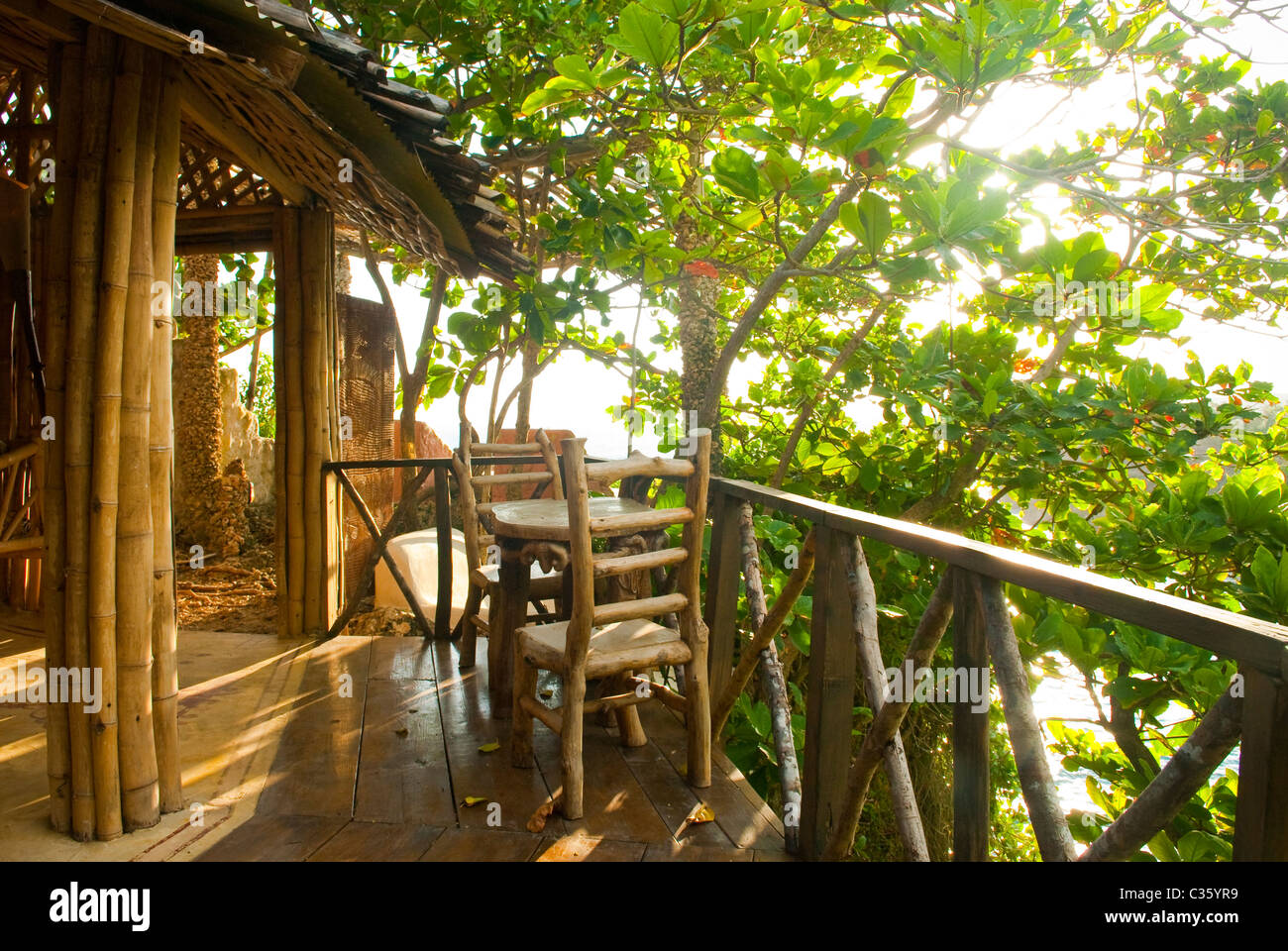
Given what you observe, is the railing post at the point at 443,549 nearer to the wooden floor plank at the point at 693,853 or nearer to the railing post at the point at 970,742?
the wooden floor plank at the point at 693,853

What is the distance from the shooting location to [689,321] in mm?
3914

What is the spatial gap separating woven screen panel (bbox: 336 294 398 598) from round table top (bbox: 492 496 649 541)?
3.23 metres

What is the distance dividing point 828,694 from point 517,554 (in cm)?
117

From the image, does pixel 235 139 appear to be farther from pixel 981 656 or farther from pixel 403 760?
pixel 981 656

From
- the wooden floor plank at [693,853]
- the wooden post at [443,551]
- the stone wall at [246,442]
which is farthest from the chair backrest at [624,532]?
the stone wall at [246,442]

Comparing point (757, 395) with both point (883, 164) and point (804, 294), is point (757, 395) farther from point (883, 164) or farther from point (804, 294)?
point (883, 164)

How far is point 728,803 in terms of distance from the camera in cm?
227

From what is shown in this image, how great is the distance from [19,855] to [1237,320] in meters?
5.59

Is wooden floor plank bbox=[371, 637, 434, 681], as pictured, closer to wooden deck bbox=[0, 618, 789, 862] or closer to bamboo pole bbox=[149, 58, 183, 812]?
wooden deck bbox=[0, 618, 789, 862]

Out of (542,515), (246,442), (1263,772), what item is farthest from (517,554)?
(246,442)

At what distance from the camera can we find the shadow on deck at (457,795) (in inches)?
79.1

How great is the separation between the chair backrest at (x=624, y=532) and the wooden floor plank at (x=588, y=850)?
0.43m

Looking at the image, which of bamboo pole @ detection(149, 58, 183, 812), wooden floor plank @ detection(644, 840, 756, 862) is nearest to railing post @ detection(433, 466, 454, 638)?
bamboo pole @ detection(149, 58, 183, 812)
